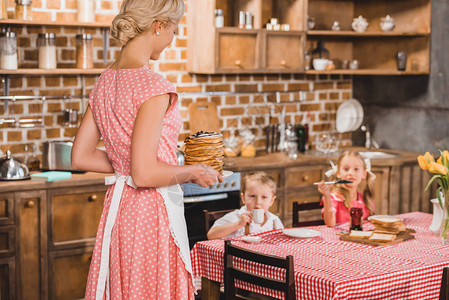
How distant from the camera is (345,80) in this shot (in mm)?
5922

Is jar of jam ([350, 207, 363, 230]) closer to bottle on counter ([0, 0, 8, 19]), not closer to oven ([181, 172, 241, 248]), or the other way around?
oven ([181, 172, 241, 248])

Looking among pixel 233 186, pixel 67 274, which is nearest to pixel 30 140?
pixel 67 274

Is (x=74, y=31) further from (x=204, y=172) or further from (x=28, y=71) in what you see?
(x=204, y=172)

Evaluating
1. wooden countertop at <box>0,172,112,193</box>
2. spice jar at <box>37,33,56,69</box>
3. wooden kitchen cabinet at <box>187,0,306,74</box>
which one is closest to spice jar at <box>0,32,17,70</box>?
spice jar at <box>37,33,56,69</box>

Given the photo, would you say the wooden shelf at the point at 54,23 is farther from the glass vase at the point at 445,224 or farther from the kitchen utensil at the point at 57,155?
the glass vase at the point at 445,224

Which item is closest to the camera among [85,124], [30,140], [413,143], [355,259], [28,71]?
[85,124]

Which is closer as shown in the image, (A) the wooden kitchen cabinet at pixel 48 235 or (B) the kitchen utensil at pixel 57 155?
(A) the wooden kitchen cabinet at pixel 48 235

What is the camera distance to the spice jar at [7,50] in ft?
13.7

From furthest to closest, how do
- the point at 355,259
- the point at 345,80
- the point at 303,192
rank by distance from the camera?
the point at 345,80, the point at 303,192, the point at 355,259

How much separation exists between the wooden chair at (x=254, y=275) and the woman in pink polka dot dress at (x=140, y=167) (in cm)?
42

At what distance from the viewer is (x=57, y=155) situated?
14.4ft

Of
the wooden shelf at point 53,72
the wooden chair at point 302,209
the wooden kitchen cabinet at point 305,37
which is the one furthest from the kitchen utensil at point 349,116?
the wooden shelf at point 53,72

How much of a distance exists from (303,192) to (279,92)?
0.93 m

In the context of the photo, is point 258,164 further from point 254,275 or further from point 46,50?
point 254,275
